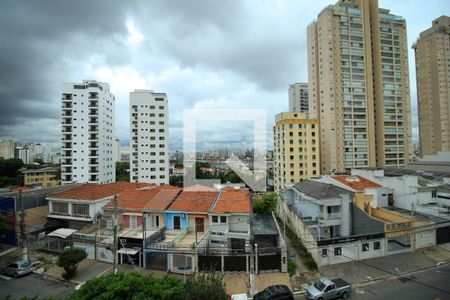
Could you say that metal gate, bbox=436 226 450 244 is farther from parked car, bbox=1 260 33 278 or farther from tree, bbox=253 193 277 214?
parked car, bbox=1 260 33 278

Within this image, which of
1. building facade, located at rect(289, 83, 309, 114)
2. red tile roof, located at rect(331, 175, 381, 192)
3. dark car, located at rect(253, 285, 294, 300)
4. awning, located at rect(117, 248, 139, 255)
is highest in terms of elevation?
building facade, located at rect(289, 83, 309, 114)

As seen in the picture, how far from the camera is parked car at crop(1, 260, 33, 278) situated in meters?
12.8

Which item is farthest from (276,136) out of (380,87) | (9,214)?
(9,214)

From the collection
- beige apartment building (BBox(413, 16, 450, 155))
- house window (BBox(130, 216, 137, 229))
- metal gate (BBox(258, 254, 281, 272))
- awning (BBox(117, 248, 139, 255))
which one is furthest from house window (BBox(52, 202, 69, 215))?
beige apartment building (BBox(413, 16, 450, 155))

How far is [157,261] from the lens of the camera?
43.1ft

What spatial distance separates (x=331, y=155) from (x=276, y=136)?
9.73 m

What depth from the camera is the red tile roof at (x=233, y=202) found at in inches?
576

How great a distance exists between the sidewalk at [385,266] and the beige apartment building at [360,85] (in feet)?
→ 78.8

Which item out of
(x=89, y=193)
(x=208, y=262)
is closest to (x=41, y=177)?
(x=89, y=193)

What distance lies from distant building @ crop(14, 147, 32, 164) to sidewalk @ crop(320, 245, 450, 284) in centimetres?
8390

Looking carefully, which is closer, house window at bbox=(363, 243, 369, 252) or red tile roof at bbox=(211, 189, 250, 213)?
house window at bbox=(363, 243, 369, 252)

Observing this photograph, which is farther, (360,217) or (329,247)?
(360,217)

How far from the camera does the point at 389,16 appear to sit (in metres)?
42.1

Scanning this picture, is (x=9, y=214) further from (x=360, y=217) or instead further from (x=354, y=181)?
(x=354, y=181)
